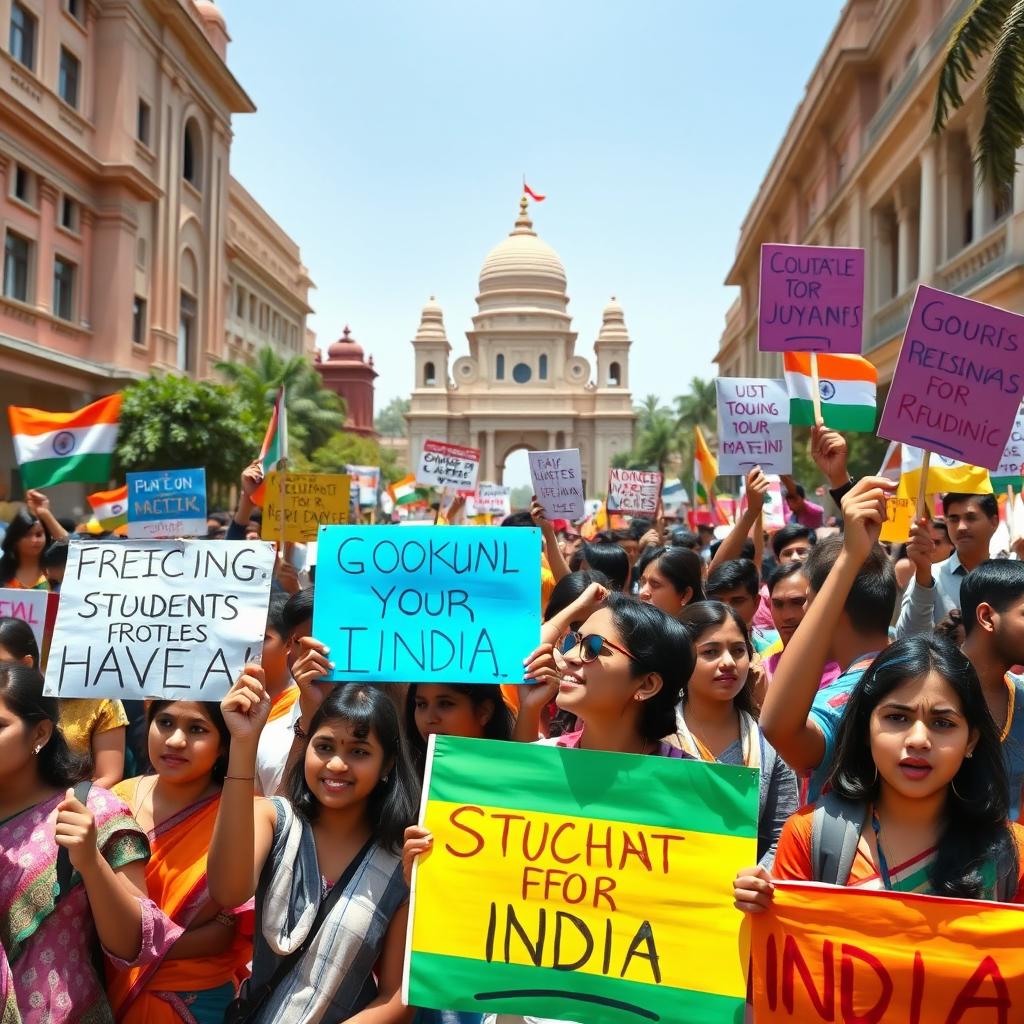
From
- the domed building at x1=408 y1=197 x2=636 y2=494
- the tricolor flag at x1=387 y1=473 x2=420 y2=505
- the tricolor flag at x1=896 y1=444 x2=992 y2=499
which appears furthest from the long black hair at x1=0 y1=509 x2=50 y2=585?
the domed building at x1=408 y1=197 x2=636 y2=494

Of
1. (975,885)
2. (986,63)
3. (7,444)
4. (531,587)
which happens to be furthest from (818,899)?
(7,444)

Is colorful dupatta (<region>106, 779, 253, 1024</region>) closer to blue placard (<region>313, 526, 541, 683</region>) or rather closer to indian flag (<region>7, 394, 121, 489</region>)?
blue placard (<region>313, 526, 541, 683</region>)

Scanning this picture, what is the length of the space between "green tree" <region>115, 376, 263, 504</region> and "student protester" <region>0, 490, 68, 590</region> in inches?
628

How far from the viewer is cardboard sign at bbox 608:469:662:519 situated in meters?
13.7

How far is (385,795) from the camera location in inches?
Result: 116

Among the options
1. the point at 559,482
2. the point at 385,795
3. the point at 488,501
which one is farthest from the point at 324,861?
the point at 488,501

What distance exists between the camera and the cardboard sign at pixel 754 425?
7.89 m

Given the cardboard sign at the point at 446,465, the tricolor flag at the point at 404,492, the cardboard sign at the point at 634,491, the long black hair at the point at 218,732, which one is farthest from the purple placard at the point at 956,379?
the tricolor flag at the point at 404,492

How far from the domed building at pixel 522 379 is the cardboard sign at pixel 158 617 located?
75.1 metres

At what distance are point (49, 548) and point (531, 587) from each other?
12.3ft

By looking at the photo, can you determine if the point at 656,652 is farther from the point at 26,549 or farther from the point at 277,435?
the point at 277,435

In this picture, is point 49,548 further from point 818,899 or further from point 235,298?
point 235,298

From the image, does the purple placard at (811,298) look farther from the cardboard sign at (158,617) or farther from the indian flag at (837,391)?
the cardboard sign at (158,617)

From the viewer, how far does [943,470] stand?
272 inches
